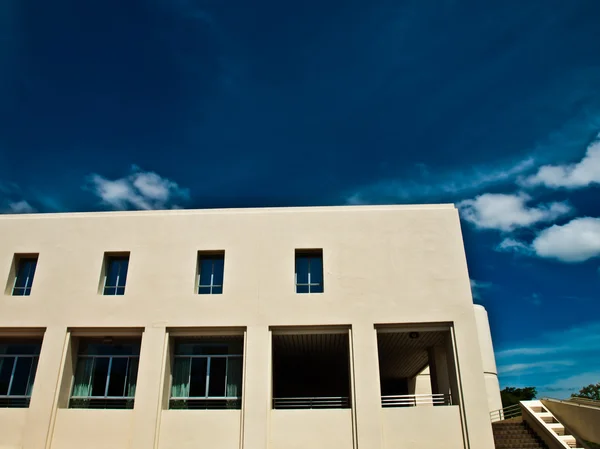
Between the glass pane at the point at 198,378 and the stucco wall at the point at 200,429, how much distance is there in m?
0.77

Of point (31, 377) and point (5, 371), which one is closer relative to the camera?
point (31, 377)

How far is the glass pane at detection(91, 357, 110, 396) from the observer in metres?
15.5

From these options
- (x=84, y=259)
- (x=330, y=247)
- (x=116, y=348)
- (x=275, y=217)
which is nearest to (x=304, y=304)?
(x=330, y=247)

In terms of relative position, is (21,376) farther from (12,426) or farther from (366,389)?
(366,389)

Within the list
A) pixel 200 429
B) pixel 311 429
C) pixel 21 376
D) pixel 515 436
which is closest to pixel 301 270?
pixel 311 429

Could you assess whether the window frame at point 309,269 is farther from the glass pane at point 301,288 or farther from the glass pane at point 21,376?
the glass pane at point 21,376

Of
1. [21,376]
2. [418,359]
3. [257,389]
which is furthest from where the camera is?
[418,359]

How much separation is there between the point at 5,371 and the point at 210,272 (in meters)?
7.70

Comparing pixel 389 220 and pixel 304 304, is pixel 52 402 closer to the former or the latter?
pixel 304 304

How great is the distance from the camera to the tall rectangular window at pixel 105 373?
603 inches

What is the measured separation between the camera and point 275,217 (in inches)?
656

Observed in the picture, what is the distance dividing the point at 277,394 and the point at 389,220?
40.6 ft

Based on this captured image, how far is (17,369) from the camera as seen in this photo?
16.0m

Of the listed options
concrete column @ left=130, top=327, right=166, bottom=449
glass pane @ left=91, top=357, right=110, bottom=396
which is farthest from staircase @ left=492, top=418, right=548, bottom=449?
glass pane @ left=91, top=357, right=110, bottom=396
